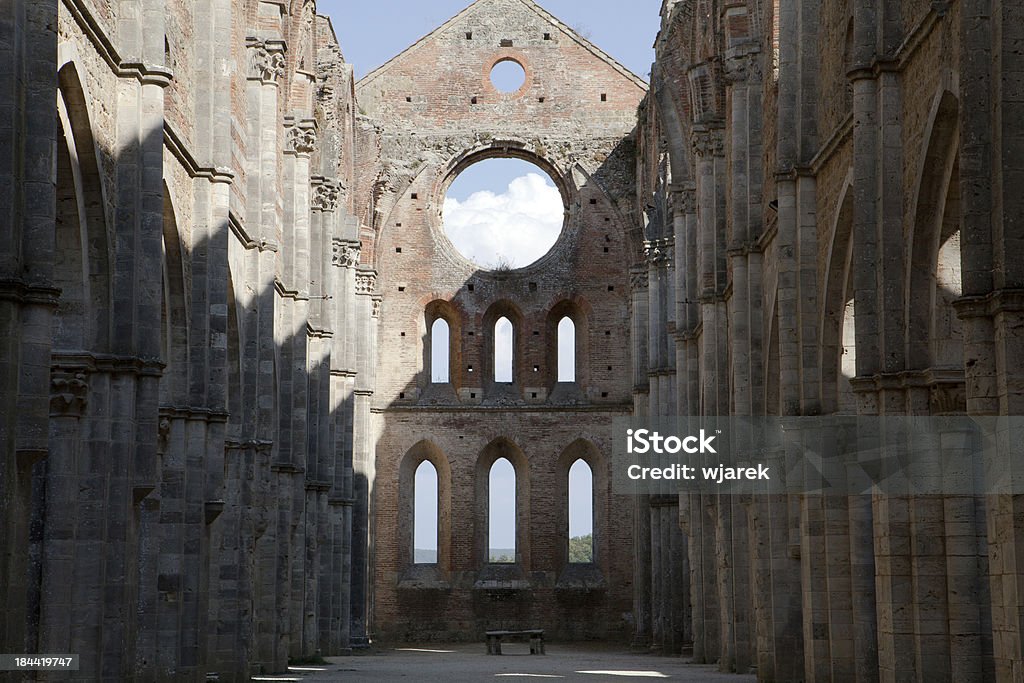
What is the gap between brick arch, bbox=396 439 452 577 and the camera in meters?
43.0

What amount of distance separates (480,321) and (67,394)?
27.9 meters

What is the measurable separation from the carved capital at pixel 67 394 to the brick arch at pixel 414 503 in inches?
1061

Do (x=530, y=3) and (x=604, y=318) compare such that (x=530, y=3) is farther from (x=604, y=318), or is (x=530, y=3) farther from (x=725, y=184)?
(x=725, y=184)

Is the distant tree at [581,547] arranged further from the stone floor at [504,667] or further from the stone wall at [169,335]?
the stone wall at [169,335]

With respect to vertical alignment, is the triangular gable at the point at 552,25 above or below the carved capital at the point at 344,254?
above

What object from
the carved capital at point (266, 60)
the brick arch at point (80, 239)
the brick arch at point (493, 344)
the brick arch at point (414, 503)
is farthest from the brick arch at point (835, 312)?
the brick arch at point (414, 503)

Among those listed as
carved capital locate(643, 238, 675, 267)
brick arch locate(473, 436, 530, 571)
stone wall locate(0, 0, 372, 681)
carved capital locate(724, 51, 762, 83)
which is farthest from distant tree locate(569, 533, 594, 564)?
carved capital locate(724, 51, 762, 83)

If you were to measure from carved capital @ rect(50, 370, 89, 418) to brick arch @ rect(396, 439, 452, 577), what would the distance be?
27.0 meters

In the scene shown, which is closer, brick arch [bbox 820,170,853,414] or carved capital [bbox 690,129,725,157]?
brick arch [bbox 820,170,853,414]

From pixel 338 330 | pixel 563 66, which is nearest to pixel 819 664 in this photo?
pixel 338 330

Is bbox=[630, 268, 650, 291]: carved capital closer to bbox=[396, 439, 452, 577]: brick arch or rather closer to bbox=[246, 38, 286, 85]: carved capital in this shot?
bbox=[396, 439, 452, 577]: brick arch

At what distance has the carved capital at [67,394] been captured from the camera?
16078 mm

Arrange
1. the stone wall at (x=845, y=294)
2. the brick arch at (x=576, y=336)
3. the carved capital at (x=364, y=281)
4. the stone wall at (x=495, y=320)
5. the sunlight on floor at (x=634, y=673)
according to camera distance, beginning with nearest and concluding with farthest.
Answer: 1. the stone wall at (x=845, y=294)
2. the sunlight on floor at (x=634, y=673)
3. the carved capital at (x=364, y=281)
4. the stone wall at (x=495, y=320)
5. the brick arch at (x=576, y=336)

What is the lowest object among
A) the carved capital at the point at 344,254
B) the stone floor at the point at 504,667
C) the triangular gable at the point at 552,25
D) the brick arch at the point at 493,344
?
the stone floor at the point at 504,667
